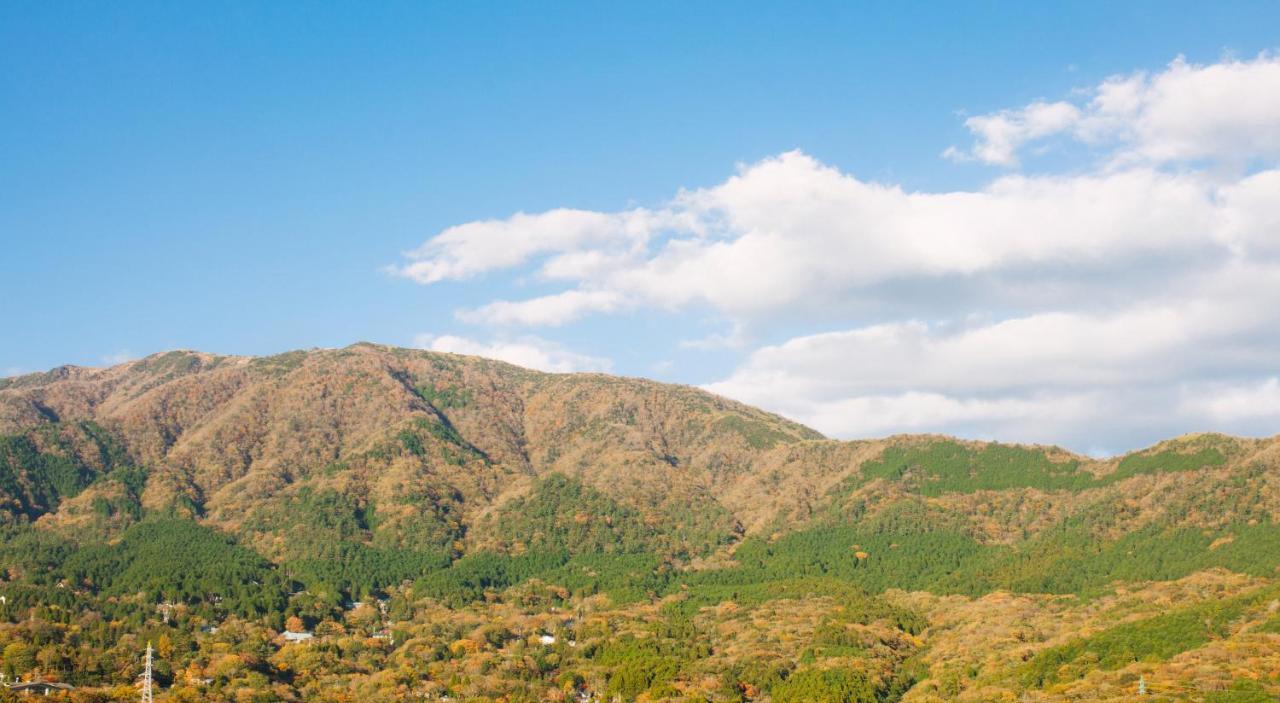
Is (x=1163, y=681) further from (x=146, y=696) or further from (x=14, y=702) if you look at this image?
(x=14, y=702)

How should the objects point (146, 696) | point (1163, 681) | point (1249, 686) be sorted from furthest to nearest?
point (1163, 681), point (1249, 686), point (146, 696)

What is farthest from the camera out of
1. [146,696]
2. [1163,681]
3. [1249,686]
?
[1163,681]

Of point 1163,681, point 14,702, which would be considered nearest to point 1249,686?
point 1163,681

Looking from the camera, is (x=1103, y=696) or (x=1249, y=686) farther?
(x=1103, y=696)

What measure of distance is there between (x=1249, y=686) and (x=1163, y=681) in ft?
48.4

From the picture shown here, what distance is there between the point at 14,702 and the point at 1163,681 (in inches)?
8191

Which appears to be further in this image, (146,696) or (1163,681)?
(1163,681)

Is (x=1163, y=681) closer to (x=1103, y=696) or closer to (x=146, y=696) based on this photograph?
(x=1103, y=696)

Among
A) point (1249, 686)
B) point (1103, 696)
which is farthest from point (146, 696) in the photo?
point (1249, 686)

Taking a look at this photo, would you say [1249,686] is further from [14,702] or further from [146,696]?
[14,702]

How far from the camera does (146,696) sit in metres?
164

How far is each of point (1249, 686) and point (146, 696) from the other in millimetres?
178664

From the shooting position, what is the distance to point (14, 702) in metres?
196

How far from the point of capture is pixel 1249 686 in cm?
17988
